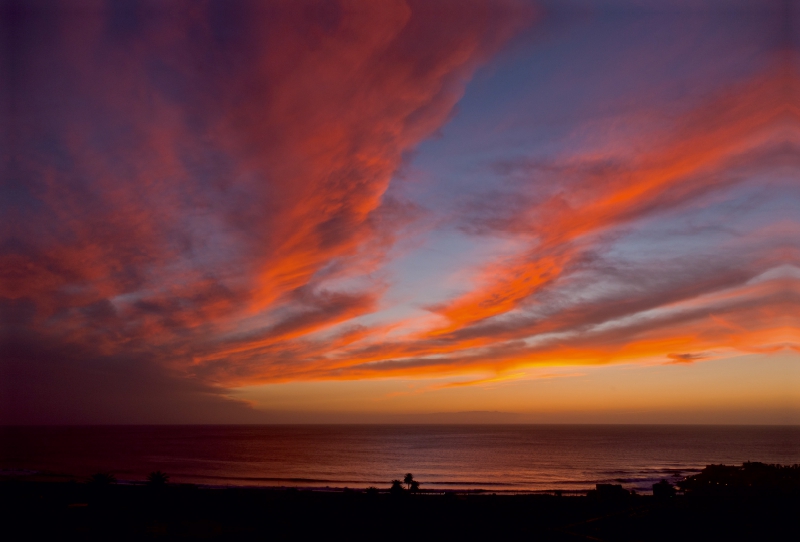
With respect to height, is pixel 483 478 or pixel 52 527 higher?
pixel 52 527

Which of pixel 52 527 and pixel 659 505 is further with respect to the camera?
pixel 659 505

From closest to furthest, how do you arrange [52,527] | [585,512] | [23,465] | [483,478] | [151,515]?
[52,527]
[151,515]
[585,512]
[483,478]
[23,465]

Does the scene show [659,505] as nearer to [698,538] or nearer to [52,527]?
[698,538]

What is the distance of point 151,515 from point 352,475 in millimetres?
60234

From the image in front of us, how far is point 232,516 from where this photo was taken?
1321 inches

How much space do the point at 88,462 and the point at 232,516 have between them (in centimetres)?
9910

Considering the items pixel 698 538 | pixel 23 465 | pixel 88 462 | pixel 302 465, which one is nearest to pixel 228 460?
pixel 302 465

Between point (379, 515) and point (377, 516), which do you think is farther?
point (379, 515)

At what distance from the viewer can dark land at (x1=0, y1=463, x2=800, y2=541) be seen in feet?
93.5

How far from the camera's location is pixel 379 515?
35344mm

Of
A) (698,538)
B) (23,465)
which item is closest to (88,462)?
(23,465)

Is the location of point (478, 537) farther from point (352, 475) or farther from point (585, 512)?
point (352, 475)

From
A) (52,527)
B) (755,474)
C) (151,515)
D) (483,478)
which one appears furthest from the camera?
(483,478)

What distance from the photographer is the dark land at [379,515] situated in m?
28.5
